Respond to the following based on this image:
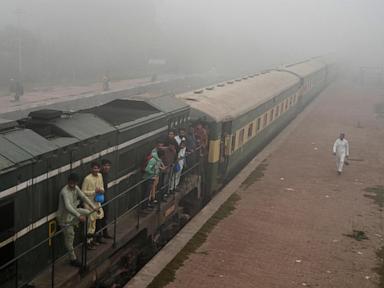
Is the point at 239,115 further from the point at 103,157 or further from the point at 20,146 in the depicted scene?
the point at 20,146

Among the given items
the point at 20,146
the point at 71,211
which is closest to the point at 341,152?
the point at 71,211

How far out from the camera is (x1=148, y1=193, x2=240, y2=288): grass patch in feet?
32.4

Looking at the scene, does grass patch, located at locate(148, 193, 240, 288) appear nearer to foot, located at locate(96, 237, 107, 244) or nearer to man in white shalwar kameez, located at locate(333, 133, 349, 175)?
foot, located at locate(96, 237, 107, 244)

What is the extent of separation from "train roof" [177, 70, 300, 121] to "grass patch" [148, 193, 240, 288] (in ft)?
Result: 8.41

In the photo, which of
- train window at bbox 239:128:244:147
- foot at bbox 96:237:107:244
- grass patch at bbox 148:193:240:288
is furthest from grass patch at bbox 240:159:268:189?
foot at bbox 96:237:107:244

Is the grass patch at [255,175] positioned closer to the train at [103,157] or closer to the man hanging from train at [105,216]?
the train at [103,157]

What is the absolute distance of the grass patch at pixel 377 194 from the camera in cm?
1603

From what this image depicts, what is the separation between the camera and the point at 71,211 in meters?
7.98

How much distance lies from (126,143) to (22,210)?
351 cm

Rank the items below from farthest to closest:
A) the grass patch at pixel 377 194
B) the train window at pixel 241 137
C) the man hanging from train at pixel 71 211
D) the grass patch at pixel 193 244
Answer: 1. the train window at pixel 241 137
2. the grass patch at pixel 377 194
3. the grass patch at pixel 193 244
4. the man hanging from train at pixel 71 211

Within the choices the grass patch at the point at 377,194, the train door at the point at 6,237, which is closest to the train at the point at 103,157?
the train door at the point at 6,237

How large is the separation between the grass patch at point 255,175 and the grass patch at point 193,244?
127 centimetres

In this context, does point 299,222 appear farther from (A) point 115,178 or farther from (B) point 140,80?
(B) point 140,80

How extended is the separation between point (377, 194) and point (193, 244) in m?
7.85
